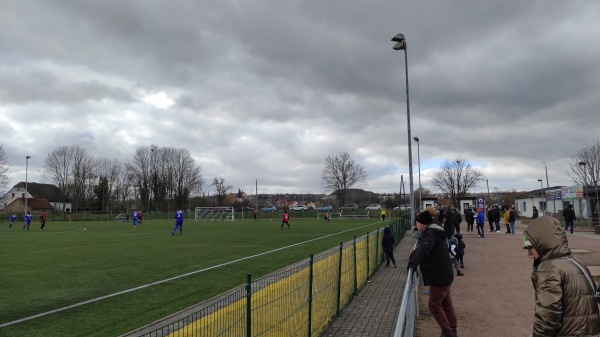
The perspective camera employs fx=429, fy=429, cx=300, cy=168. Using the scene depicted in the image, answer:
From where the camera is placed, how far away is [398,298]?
9234 mm

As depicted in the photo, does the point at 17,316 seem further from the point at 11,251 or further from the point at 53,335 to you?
the point at 11,251

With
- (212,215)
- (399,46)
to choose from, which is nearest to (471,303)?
(399,46)

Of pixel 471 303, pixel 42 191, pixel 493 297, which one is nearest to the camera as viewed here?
pixel 471 303

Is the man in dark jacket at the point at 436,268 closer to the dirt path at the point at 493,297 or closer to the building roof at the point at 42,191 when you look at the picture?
the dirt path at the point at 493,297

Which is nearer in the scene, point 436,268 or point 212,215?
point 436,268

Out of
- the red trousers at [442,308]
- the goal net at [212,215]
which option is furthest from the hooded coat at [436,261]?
the goal net at [212,215]

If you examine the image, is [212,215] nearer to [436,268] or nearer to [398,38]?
[398,38]

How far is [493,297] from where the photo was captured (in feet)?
31.4

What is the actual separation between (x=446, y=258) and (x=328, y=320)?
93.3 inches

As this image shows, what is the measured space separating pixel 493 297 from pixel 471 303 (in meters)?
0.85

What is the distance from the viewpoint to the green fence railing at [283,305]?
12.8 ft

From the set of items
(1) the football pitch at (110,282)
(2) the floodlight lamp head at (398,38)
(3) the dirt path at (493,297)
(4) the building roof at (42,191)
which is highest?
(2) the floodlight lamp head at (398,38)

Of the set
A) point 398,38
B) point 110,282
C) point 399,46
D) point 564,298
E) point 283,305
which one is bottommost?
point 110,282

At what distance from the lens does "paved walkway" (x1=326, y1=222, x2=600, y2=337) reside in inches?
281
